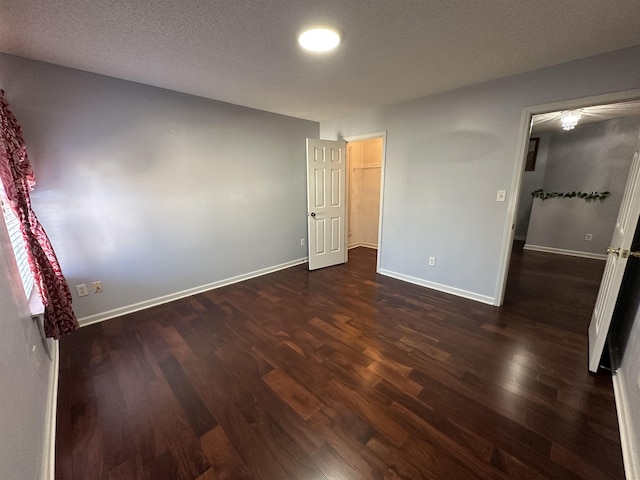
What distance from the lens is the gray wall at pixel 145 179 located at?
2.14 metres

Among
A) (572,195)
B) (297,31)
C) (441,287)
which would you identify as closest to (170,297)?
(297,31)

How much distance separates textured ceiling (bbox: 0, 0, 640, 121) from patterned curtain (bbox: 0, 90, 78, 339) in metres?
0.64

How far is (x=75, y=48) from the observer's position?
181 cm

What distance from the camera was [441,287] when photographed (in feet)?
10.4

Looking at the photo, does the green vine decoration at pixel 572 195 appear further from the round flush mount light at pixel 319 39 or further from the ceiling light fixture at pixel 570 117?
the round flush mount light at pixel 319 39

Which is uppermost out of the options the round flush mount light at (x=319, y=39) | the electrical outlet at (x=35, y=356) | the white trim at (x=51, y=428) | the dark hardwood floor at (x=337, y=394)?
the round flush mount light at (x=319, y=39)

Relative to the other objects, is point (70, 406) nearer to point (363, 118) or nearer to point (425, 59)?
point (425, 59)

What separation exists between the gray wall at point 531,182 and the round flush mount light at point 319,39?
196 inches

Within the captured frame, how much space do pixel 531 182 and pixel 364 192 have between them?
358 cm

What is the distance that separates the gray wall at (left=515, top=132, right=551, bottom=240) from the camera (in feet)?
16.9

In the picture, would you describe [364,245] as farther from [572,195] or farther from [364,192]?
[572,195]

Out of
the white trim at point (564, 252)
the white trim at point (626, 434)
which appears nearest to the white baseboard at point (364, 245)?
the white trim at point (564, 252)

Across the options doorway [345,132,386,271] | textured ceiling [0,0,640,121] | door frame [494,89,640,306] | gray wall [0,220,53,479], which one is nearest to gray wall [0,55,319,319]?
textured ceiling [0,0,640,121]

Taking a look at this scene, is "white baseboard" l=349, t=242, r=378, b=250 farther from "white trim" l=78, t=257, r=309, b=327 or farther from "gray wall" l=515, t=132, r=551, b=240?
"gray wall" l=515, t=132, r=551, b=240
